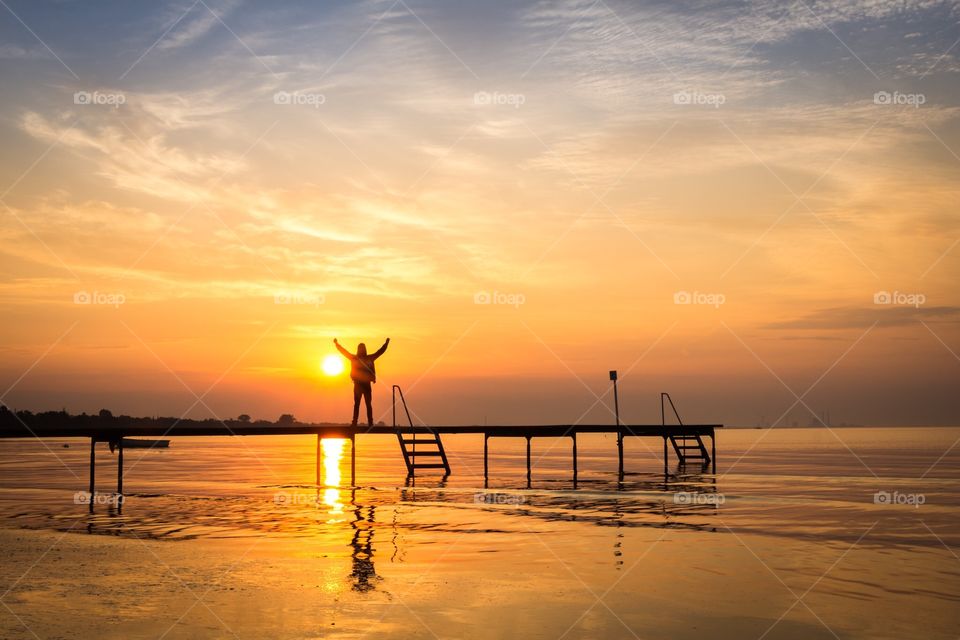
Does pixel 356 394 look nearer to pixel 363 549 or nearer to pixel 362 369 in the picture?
pixel 362 369

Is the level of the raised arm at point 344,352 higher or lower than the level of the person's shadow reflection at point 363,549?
higher

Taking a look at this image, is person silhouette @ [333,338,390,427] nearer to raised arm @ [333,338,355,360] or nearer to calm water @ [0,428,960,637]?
raised arm @ [333,338,355,360]

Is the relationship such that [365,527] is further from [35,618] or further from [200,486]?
[200,486]

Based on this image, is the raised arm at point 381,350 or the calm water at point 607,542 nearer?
the calm water at point 607,542

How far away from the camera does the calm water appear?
11844 millimetres

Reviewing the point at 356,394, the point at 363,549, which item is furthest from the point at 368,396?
the point at 363,549

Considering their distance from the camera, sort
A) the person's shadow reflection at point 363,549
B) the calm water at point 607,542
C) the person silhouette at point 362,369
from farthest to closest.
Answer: the person silhouette at point 362,369
the person's shadow reflection at point 363,549
the calm water at point 607,542

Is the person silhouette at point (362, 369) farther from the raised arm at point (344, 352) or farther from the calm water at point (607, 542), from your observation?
the calm water at point (607, 542)

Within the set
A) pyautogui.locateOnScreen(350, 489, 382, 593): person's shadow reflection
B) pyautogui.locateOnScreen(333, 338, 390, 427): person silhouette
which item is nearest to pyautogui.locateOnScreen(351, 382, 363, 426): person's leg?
pyautogui.locateOnScreen(333, 338, 390, 427): person silhouette

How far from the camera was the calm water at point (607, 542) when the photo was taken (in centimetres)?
1184

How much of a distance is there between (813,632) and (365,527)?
465 inches

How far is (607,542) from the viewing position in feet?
59.4

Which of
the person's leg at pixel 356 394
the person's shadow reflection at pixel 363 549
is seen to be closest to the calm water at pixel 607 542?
the person's shadow reflection at pixel 363 549

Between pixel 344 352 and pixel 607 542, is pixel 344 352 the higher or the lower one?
the higher one
